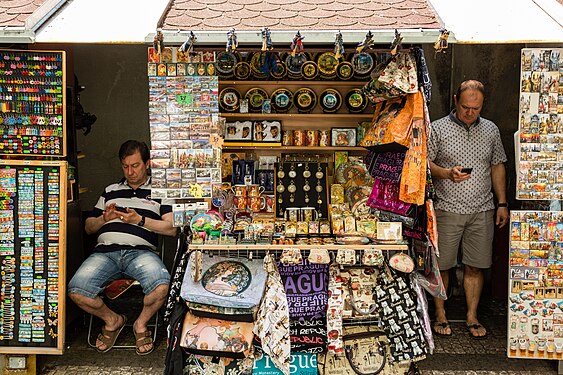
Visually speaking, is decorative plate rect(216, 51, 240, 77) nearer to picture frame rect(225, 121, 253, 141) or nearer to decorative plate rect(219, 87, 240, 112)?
decorative plate rect(219, 87, 240, 112)

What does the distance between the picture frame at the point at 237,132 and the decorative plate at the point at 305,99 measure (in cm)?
46

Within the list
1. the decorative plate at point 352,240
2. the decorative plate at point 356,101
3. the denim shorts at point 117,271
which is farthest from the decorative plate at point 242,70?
the decorative plate at point 352,240

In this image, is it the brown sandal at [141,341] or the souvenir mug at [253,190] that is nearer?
the brown sandal at [141,341]

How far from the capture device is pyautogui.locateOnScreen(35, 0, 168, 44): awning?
377 cm

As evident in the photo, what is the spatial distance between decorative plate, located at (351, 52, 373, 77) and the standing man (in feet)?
2.27

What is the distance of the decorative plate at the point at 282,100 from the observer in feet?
17.0

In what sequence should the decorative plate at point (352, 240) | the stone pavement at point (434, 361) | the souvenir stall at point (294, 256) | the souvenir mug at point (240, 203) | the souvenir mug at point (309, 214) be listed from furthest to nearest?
the souvenir mug at point (240, 203), the souvenir mug at point (309, 214), the stone pavement at point (434, 361), the decorative plate at point (352, 240), the souvenir stall at point (294, 256)

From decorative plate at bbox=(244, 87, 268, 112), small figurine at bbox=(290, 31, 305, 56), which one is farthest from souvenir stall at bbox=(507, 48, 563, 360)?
decorative plate at bbox=(244, 87, 268, 112)

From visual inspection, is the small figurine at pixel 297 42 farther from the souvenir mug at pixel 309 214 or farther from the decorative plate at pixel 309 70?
the decorative plate at pixel 309 70

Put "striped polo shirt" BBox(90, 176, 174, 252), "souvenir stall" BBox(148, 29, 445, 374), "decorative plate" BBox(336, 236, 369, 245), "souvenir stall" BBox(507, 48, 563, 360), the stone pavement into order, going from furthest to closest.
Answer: "striped polo shirt" BBox(90, 176, 174, 252) → the stone pavement → "souvenir stall" BBox(507, 48, 563, 360) → "decorative plate" BBox(336, 236, 369, 245) → "souvenir stall" BBox(148, 29, 445, 374)

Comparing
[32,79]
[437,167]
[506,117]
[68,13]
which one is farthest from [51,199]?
[506,117]

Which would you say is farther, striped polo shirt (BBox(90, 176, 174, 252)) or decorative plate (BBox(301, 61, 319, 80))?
decorative plate (BBox(301, 61, 319, 80))

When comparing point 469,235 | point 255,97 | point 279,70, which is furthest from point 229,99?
point 469,235

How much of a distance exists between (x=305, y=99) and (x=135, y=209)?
1.65 meters
